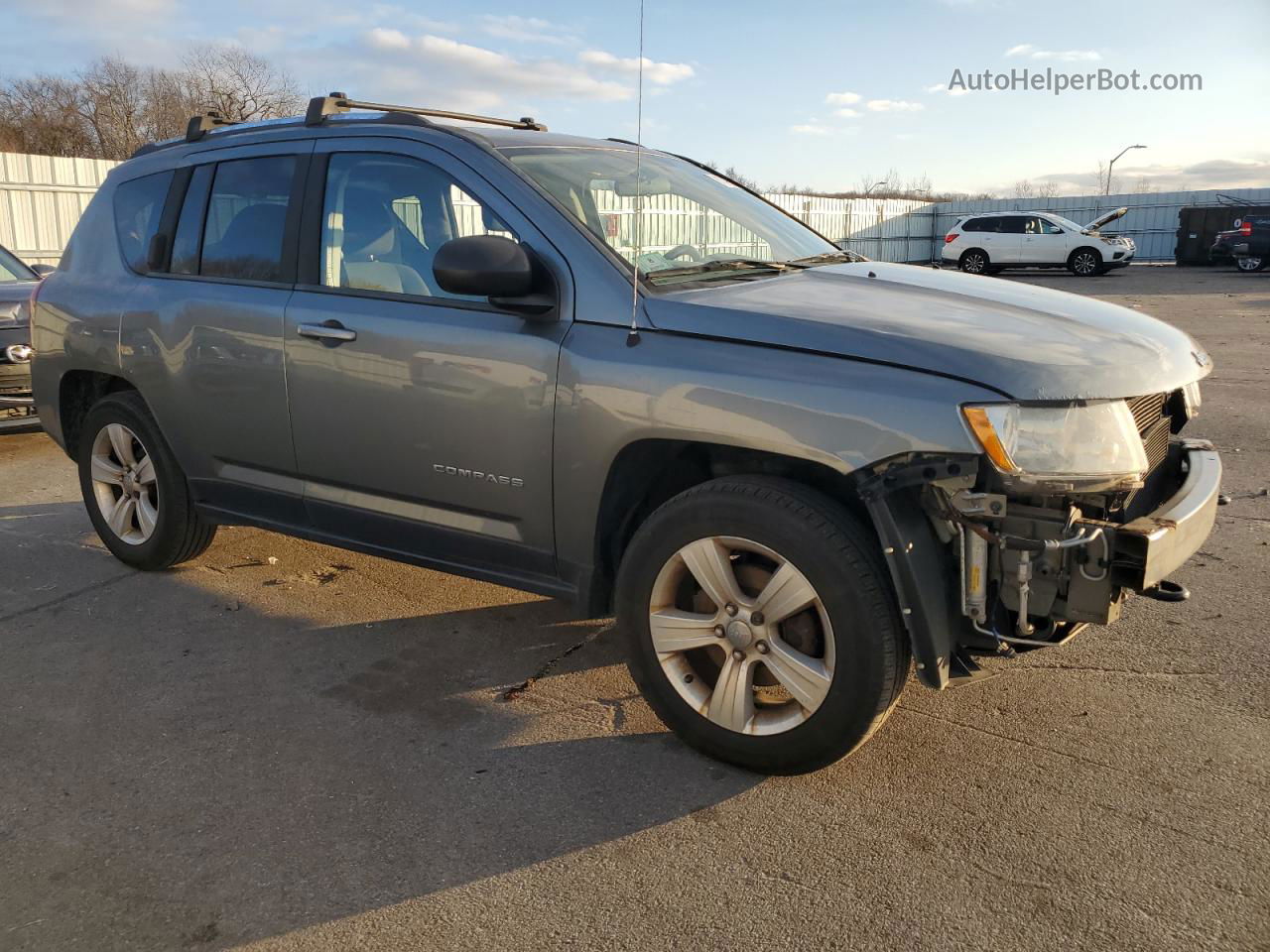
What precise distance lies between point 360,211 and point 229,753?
1.94 m

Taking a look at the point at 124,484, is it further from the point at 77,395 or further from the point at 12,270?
the point at 12,270

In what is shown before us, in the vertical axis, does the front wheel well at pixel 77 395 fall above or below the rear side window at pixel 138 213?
below

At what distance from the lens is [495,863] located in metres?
2.62

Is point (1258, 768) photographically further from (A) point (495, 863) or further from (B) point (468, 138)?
(B) point (468, 138)

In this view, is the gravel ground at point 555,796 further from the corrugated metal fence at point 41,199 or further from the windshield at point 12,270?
the corrugated metal fence at point 41,199

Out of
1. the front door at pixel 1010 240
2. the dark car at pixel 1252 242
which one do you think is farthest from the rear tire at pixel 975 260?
the dark car at pixel 1252 242

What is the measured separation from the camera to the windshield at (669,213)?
3.40 meters

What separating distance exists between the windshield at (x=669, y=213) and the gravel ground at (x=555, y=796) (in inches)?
59.0

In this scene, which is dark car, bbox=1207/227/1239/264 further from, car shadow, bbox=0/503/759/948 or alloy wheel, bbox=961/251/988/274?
car shadow, bbox=0/503/759/948

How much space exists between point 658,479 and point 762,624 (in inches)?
24.2

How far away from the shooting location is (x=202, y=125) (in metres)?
4.55

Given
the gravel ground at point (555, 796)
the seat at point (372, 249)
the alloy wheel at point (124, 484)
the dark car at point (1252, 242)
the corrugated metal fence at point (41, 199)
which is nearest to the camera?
the gravel ground at point (555, 796)

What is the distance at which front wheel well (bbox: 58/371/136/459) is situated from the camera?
192 inches

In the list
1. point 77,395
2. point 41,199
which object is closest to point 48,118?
point 41,199
